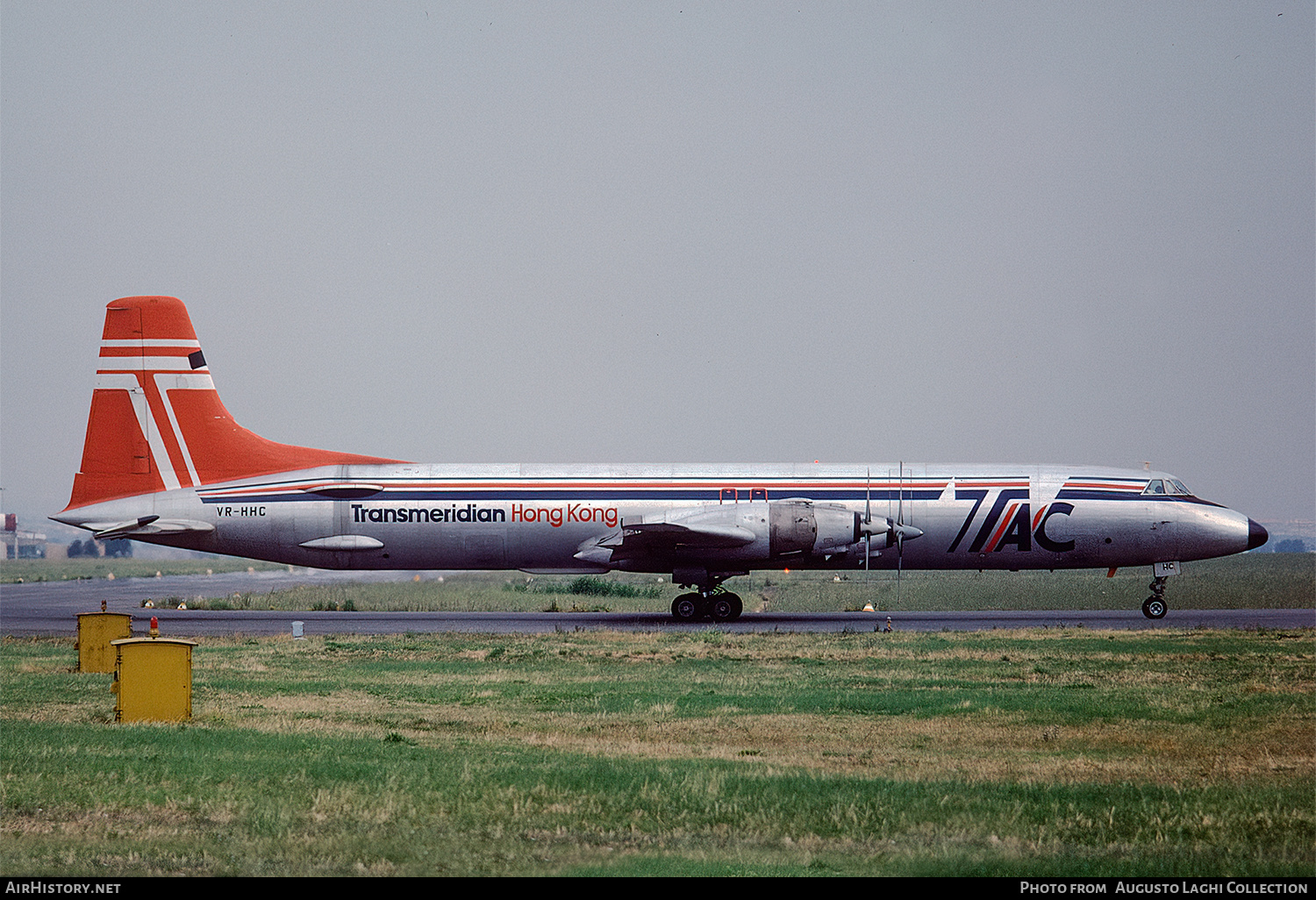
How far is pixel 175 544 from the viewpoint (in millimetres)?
33094

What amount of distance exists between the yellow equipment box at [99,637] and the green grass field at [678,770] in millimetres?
502

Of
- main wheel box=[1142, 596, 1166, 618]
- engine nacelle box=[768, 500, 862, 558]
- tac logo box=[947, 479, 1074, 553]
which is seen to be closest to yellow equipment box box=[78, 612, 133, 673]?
engine nacelle box=[768, 500, 862, 558]

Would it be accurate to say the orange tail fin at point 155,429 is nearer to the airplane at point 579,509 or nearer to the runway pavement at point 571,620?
the airplane at point 579,509

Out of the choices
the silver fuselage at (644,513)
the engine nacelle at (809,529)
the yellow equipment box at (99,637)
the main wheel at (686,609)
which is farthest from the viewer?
the silver fuselage at (644,513)

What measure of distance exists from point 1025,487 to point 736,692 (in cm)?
1763

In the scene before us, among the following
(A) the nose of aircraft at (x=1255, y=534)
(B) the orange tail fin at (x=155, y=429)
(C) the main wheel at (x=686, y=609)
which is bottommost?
(C) the main wheel at (x=686, y=609)

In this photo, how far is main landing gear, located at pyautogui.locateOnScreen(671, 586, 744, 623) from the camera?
32.0 meters

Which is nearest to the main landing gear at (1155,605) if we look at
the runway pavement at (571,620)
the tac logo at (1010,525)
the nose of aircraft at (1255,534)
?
the runway pavement at (571,620)

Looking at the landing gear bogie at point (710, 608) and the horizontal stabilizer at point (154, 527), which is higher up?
the horizontal stabilizer at point (154, 527)

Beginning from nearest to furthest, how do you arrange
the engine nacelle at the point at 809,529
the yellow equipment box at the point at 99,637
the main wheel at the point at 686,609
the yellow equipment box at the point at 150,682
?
the yellow equipment box at the point at 150,682 < the yellow equipment box at the point at 99,637 < the engine nacelle at the point at 809,529 < the main wheel at the point at 686,609

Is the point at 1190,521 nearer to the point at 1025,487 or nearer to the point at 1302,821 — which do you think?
the point at 1025,487

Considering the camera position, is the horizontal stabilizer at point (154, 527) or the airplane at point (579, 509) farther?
the horizontal stabilizer at point (154, 527)

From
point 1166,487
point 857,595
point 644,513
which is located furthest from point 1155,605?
point 644,513

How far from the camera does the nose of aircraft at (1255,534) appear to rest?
107 feet
